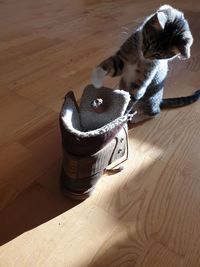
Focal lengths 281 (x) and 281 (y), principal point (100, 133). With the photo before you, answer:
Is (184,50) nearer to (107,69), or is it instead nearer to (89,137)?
(107,69)

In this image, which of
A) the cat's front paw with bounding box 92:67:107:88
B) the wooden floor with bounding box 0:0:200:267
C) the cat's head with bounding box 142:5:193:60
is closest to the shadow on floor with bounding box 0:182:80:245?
the wooden floor with bounding box 0:0:200:267

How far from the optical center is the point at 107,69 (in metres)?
0.85

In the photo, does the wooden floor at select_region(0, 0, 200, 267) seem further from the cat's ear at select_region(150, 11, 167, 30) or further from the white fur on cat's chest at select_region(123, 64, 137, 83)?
the cat's ear at select_region(150, 11, 167, 30)

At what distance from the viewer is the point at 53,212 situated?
2.33 ft

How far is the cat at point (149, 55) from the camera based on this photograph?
0.80 meters

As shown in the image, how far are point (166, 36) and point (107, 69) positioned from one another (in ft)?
0.63

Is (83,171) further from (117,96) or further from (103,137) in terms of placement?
(117,96)

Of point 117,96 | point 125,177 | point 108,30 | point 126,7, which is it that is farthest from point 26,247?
point 126,7

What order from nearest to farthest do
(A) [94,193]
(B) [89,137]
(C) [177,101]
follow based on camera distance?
(B) [89,137] → (A) [94,193] → (C) [177,101]

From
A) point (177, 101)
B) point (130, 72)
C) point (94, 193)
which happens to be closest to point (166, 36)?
point (130, 72)

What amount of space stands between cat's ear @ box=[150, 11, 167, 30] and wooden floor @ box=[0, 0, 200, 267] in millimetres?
359

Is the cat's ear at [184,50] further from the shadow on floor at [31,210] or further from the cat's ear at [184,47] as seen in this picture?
the shadow on floor at [31,210]

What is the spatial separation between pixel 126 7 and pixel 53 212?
1.98 m

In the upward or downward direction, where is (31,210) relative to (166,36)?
downward
